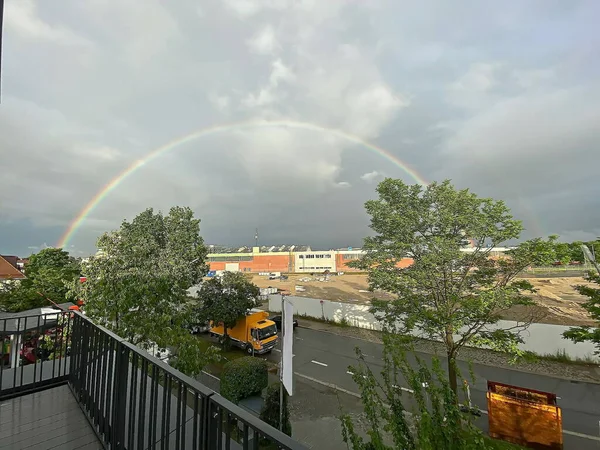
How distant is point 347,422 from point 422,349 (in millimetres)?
13562

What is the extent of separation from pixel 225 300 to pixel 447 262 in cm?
1025

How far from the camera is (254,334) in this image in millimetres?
13875

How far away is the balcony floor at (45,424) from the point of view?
247 cm

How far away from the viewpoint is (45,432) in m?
2.65

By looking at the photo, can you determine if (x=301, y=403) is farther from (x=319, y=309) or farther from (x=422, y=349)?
(x=319, y=309)

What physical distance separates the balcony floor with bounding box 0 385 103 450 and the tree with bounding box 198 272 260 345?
35.2ft

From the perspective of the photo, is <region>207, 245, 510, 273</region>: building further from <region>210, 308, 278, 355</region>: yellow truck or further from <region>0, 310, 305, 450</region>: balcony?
<region>0, 310, 305, 450</region>: balcony

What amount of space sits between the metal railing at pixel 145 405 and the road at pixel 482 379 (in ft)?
16.5

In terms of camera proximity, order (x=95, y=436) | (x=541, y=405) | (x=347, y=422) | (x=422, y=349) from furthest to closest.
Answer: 1. (x=422, y=349)
2. (x=541, y=405)
3. (x=347, y=422)
4. (x=95, y=436)

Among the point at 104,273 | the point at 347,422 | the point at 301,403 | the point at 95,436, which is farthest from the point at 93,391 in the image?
the point at 301,403

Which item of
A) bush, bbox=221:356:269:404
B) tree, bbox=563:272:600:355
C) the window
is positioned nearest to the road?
tree, bbox=563:272:600:355

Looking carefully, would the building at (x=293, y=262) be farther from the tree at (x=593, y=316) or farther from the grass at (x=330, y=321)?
the tree at (x=593, y=316)

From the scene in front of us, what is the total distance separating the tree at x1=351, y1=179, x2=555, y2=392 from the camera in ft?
29.5

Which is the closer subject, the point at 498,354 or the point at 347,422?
the point at 347,422
